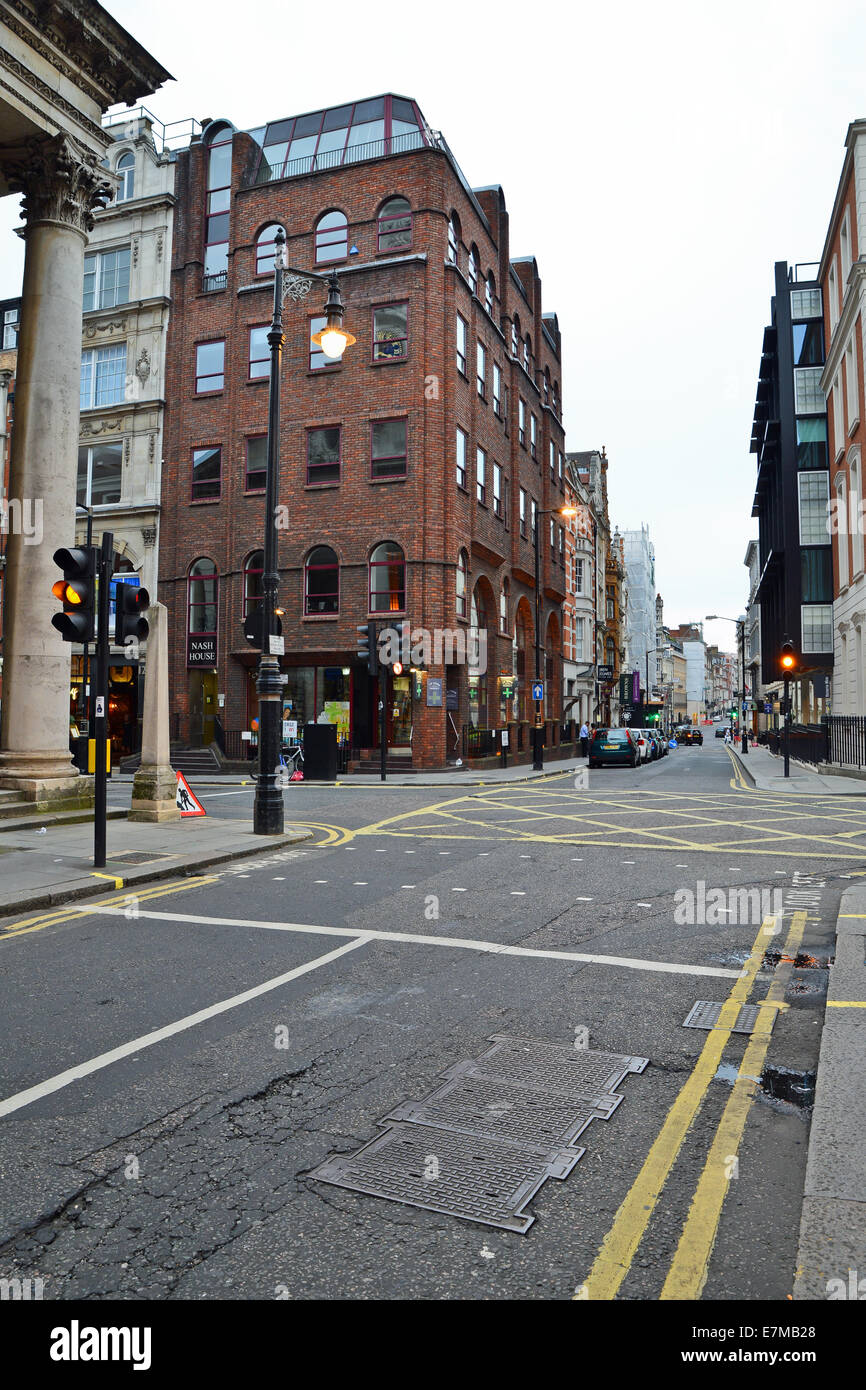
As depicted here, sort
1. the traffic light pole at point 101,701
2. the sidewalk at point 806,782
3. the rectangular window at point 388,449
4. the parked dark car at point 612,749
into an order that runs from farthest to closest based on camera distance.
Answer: the parked dark car at point 612,749
the rectangular window at point 388,449
the sidewalk at point 806,782
the traffic light pole at point 101,701

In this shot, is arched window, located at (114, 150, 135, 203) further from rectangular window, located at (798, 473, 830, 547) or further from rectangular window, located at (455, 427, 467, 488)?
rectangular window, located at (798, 473, 830, 547)

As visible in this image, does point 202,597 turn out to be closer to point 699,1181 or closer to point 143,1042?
point 143,1042

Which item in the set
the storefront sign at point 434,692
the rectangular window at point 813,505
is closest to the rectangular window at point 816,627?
the rectangular window at point 813,505

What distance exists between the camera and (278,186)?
108ft

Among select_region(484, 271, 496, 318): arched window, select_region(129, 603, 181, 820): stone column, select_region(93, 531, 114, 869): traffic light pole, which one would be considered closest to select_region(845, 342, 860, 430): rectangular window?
select_region(484, 271, 496, 318): arched window

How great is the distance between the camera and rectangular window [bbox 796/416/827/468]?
42.2m

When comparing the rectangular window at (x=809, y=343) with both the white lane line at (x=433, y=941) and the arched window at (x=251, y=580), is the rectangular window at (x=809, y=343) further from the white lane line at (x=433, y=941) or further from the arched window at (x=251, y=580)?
the white lane line at (x=433, y=941)

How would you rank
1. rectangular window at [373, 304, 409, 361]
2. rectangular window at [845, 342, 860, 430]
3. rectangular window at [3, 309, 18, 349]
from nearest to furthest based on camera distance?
1. rectangular window at [845, 342, 860, 430]
2. rectangular window at [373, 304, 409, 361]
3. rectangular window at [3, 309, 18, 349]

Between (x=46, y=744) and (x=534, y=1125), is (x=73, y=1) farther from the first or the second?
(x=534, y=1125)

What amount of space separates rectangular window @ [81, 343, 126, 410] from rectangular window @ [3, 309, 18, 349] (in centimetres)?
1100

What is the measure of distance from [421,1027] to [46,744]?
1086cm

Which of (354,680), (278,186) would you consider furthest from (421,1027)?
(278,186)

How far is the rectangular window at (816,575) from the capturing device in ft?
136

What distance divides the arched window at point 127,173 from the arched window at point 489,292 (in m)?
15.2
